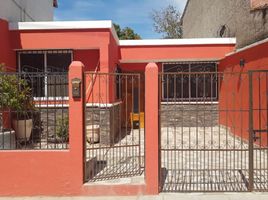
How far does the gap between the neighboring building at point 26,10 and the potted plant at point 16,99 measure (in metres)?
3.49

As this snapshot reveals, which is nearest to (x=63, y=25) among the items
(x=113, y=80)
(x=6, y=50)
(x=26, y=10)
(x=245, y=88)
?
(x=6, y=50)

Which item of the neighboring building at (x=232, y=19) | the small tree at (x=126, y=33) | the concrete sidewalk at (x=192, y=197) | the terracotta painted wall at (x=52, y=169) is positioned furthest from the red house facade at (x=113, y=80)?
the small tree at (x=126, y=33)

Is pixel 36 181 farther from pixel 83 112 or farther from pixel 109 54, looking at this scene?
pixel 109 54

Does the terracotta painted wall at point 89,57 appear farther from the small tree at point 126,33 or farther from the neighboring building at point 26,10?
the small tree at point 126,33

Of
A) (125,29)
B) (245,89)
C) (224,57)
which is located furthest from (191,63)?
(125,29)

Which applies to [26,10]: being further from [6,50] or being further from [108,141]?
[108,141]

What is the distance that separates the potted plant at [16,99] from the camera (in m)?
9.16

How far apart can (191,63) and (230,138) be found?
4.58 metres

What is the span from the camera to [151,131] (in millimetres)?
6723

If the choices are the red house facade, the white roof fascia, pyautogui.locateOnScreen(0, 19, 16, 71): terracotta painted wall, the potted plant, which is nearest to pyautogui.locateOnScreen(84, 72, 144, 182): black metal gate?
the red house facade

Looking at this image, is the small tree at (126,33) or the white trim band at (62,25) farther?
the small tree at (126,33)

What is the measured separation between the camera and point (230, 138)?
1308 cm

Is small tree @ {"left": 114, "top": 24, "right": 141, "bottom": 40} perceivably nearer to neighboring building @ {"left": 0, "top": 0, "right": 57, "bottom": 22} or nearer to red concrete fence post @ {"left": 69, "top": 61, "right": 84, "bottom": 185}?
neighboring building @ {"left": 0, "top": 0, "right": 57, "bottom": 22}

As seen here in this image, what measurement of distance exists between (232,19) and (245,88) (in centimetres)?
407
